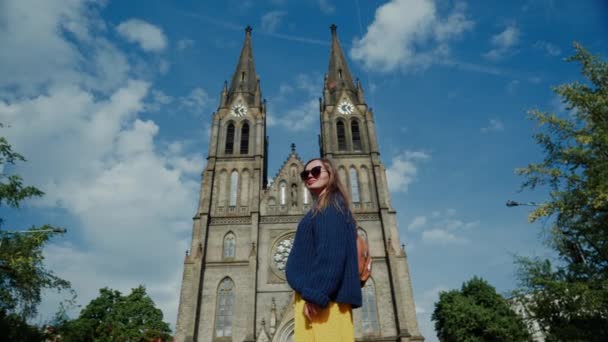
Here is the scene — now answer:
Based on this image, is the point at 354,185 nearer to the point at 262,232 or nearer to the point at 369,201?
the point at 369,201

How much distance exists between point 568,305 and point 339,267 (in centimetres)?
1188

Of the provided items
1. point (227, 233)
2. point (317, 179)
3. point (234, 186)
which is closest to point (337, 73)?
point (234, 186)

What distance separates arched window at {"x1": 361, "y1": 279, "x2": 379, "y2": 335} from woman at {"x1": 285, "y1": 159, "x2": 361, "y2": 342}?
64.8ft

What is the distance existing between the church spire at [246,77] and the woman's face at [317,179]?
28.2m

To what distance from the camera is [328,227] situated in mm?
2973

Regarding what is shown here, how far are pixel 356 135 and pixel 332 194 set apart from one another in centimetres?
2644

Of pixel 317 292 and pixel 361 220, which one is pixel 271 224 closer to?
pixel 361 220

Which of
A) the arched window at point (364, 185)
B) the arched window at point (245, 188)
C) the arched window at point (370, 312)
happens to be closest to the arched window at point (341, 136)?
the arched window at point (364, 185)

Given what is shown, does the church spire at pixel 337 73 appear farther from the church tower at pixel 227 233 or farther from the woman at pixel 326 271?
the woman at pixel 326 271

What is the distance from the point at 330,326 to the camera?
2734mm

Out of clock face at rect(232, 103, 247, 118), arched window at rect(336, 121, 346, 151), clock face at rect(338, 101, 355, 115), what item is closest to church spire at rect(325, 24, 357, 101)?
clock face at rect(338, 101, 355, 115)

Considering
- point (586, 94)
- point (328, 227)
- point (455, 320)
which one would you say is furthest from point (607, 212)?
point (455, 320)

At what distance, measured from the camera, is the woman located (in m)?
2.74

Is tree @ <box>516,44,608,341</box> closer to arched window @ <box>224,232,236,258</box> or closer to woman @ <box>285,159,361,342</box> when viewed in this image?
woman @ <box>285,159,361,342</box>
